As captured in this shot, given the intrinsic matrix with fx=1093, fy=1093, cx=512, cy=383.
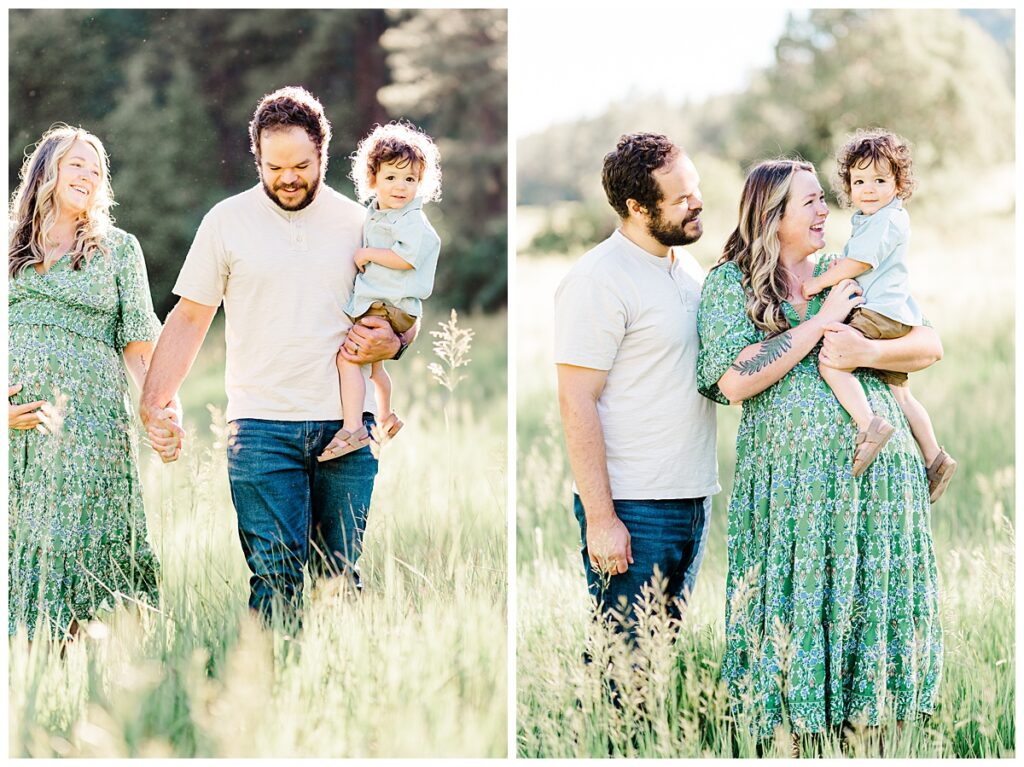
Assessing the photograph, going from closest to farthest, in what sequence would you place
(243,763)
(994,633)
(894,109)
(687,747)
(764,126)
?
(243,763), (687,747), (994,633), (894,109), (764,126)

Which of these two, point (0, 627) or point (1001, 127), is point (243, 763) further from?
point (1001, 127)

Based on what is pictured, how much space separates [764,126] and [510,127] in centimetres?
2153

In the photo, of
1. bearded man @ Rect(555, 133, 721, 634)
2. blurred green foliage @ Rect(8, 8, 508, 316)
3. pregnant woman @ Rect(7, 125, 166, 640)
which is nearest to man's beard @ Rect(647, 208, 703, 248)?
bearded man @ Rect(555, 133, 721, 634)

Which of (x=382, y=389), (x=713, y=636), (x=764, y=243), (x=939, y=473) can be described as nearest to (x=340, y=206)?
(x=382, y=389)

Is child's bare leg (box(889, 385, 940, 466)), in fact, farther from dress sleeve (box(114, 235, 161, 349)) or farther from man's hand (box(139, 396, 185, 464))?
dress sleeve (box(114, 235, 161, 349))

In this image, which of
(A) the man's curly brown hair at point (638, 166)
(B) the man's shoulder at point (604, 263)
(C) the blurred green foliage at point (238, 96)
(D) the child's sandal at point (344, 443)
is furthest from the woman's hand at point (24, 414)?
(C) the blurred green foliage at point (238, 96)

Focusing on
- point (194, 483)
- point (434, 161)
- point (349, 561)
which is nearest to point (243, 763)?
point (349, 561)

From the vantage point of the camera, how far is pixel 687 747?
12.0 ft

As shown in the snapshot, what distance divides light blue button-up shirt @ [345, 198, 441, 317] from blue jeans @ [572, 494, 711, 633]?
1.04 m

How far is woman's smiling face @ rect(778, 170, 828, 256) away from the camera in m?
3.67

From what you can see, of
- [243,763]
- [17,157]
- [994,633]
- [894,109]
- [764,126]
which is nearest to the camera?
[243,763]

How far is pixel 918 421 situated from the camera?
3773 mm

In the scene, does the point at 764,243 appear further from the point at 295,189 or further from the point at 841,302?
the point at 295,189

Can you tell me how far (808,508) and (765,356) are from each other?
1.69ft
